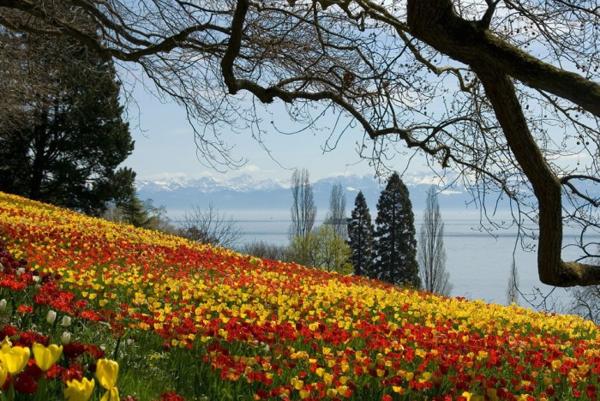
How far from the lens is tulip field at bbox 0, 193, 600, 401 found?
3.22m

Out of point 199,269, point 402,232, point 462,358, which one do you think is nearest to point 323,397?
point 462,358

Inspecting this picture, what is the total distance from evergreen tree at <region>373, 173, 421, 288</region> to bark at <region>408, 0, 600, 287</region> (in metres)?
47.2

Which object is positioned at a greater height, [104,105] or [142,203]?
[104,105]

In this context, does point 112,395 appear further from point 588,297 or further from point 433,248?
point 433,248

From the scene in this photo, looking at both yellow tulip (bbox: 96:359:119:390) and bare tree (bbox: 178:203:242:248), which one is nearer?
yellow tulip (bbox: 96:359:119:390)

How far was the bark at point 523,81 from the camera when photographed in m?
3.62

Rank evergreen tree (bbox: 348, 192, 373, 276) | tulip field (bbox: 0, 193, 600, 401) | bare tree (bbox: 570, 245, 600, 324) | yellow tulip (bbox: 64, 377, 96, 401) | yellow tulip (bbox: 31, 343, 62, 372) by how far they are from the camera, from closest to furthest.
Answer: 1. yellow tulip (bbox: 64, 377, 96, 401)
2. yellow tulip (bbox: 31, 343, 62, 372)
3. tulip field (bbox: 0, 193, 600, 401)
4. bare tree (bbox: 570, 245, 600, 324)
5. evergreen tree (bbox: 348, 192, 373, 276)

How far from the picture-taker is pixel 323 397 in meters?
4.10

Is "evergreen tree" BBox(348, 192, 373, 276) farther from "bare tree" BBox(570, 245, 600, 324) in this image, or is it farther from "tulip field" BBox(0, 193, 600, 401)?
"tulip field" BBox(0, 193, 600, 401)

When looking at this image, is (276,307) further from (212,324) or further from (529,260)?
(529,260)

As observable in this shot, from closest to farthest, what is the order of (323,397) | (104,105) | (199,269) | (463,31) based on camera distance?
(463,31)
(323,397)
(199,269)
(104,105)

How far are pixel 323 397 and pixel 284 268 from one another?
8868mm

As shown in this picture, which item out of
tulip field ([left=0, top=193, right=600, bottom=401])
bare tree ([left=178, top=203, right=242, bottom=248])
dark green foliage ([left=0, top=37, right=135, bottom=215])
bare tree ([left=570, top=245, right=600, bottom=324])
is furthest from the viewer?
bare tree ([left=178, top=203, right=242, bottom=248])

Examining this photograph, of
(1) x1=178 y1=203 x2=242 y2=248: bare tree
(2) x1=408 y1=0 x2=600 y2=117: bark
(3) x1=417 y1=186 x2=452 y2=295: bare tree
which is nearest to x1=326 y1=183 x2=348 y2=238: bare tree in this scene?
(3) x1=417 y1=186 x2=452 y2=295: bare tree
